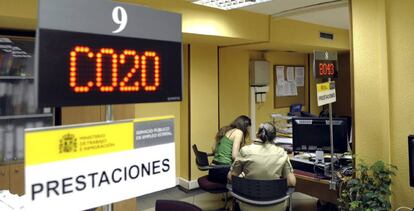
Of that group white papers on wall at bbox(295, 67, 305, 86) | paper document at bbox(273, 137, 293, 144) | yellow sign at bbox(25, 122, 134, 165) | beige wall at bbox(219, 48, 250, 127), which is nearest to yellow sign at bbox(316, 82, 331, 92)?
paper document at bbox(273, 137, 293, 144)

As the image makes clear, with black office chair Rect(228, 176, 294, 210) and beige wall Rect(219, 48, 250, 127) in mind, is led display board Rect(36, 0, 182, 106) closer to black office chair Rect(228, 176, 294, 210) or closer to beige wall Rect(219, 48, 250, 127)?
black office chair Rect(228, 176, 294, 210)

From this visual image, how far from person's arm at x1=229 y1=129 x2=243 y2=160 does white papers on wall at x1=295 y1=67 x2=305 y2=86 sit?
10.9ft

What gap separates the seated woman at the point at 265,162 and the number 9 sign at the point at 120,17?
2.03 m

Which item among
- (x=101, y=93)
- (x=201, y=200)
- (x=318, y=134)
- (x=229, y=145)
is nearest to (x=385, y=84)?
(x=318, y=134)

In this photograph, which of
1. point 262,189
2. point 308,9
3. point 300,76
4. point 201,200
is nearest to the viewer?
point 262,189

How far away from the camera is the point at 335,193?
10.6 feet

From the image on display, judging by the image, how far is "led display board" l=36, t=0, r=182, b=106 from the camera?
1119 millimetres

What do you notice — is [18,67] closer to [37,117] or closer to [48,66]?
[37,117]

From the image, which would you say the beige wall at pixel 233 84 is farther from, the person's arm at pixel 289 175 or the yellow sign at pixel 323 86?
the yellow sign at pixel 323 86

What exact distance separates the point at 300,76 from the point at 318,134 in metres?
3.99

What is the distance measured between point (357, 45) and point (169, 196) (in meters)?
3.29

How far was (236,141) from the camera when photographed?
4133 mm

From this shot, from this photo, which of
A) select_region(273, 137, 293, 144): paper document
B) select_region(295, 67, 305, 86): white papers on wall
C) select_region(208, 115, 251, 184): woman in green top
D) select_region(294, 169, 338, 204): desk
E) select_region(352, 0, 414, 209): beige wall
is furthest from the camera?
select_region(295, 67, 305, 86): white papers on wall

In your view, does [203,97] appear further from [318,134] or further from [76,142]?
[76,142]
